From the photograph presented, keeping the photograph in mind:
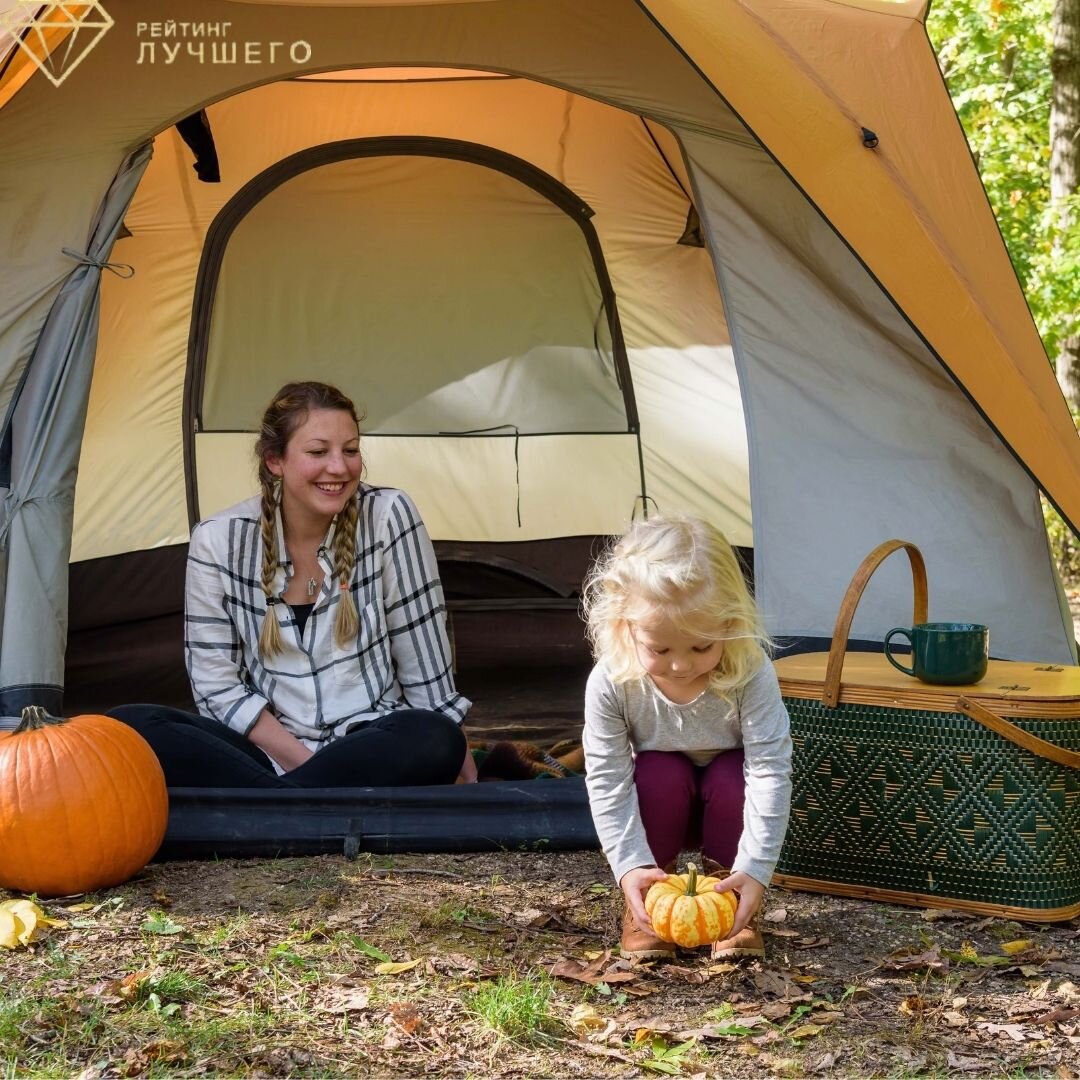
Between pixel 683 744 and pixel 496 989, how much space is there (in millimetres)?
489

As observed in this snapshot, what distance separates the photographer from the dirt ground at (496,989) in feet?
6.40

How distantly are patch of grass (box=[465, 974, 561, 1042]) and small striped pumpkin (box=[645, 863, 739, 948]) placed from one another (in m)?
0.20

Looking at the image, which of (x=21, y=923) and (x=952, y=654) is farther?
(x=952, y=654)

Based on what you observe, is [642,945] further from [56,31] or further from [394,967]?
[56,31]

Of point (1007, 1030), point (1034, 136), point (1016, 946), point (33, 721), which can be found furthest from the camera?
point (1034, 136)

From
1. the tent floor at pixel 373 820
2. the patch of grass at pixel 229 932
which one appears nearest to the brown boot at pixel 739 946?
the tent floor at pixel 373 820

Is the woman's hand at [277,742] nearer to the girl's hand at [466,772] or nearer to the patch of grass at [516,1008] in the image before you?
the girl's hand at [466,772]

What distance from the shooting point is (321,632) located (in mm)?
3033

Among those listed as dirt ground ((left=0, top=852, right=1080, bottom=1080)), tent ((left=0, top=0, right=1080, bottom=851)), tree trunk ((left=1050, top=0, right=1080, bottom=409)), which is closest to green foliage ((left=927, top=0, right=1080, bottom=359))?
tree trunk ((left=1050, top=0, right=1080, bottom=409))

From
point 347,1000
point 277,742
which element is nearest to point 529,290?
point 277,742

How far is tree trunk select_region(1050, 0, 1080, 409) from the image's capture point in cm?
708

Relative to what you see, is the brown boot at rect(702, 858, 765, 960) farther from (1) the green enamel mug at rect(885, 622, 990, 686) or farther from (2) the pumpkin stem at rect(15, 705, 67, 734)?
(2) the pumpkin stem at rect(15, 705, 67, 734)

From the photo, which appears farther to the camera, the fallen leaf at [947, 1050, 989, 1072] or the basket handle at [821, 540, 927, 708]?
the basket handle at [821, 540, 927, 708]

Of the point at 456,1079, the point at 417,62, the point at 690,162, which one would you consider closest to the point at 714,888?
the point at 456,1079
